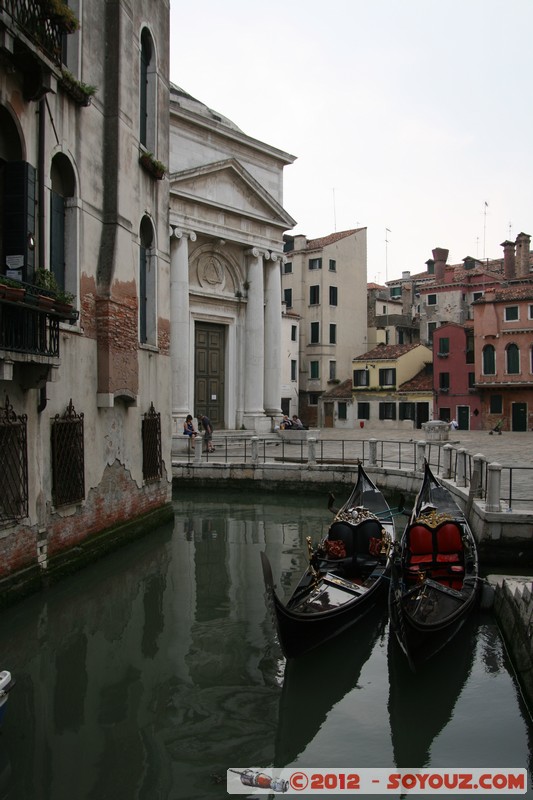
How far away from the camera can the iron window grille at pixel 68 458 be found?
9.55 meters

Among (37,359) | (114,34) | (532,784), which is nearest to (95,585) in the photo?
(37,359)

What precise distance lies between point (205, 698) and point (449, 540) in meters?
3.64

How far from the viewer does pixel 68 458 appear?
9914 mm

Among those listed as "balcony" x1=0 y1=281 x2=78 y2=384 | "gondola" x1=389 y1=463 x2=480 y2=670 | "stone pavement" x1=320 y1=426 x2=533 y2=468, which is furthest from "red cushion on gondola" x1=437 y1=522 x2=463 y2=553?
"stone pavement" x1=320 y1=426 x2=533 y2=468

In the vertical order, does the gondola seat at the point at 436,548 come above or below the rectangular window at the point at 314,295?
below

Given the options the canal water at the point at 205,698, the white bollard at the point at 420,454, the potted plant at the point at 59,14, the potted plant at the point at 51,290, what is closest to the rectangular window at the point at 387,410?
the white bollard at the point at 420,454

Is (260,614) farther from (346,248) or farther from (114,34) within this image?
(346,248)

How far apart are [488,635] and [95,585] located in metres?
5.07

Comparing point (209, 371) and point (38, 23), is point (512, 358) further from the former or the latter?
point (38, 23)

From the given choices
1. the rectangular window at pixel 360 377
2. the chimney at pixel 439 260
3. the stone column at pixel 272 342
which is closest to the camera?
the stone column at pixel 272 342

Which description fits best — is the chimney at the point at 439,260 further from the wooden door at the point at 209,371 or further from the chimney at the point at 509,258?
the wooden door at the point at 209,371

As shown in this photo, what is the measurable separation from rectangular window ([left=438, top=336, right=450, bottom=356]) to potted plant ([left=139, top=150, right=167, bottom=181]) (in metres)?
26.5

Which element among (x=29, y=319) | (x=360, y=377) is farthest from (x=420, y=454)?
(x=360, y=377)

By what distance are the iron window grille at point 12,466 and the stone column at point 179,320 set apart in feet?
50.5
